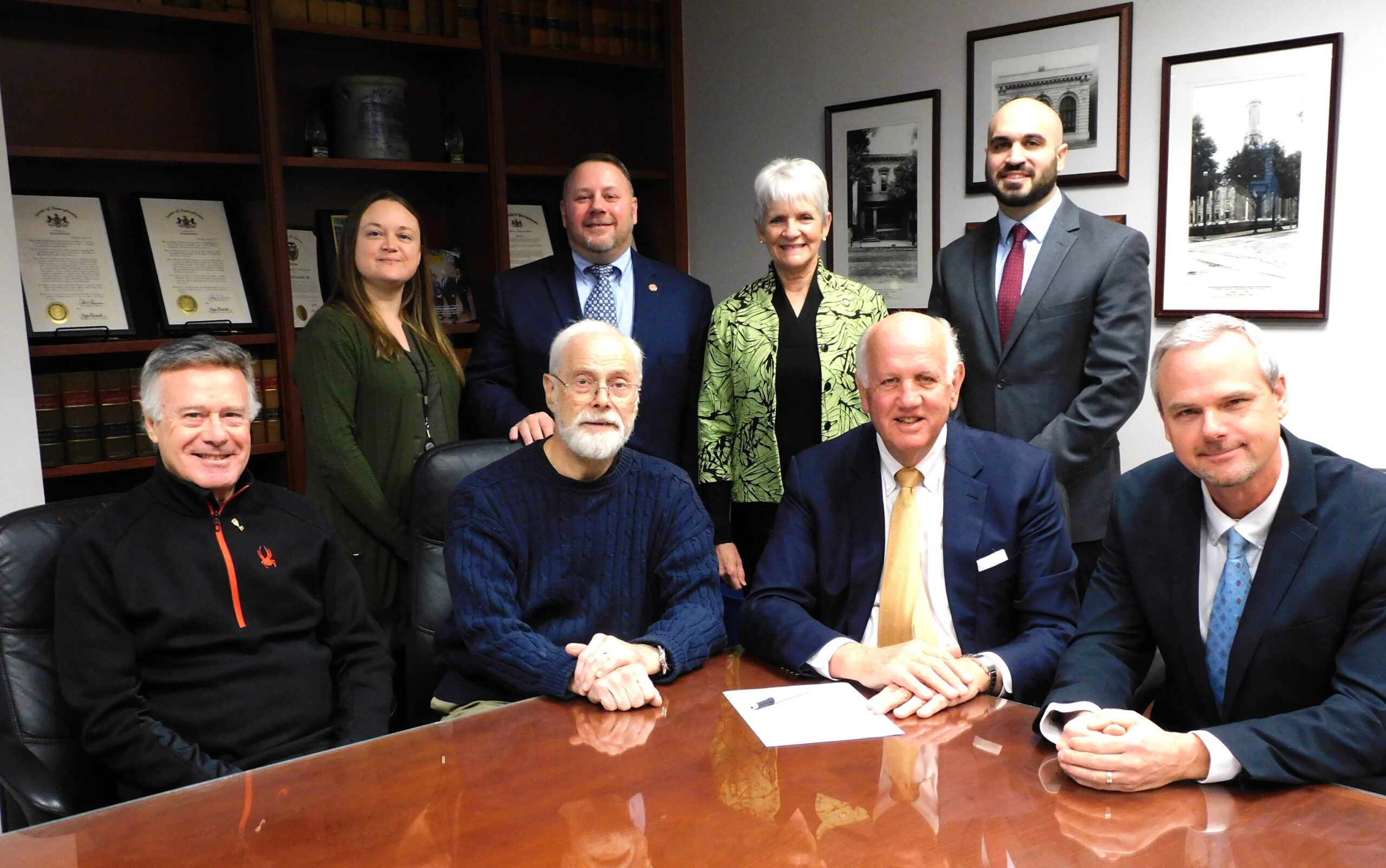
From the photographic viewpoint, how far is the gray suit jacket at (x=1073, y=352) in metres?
2.65

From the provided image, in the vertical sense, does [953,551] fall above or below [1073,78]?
below

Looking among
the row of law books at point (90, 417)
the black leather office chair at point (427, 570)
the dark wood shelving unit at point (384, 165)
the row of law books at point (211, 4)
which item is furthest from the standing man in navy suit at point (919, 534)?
the row of law books at point (211, 4)

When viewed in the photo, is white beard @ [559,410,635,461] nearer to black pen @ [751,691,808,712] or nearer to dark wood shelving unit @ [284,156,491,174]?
black pen @ [751,691,808,712]

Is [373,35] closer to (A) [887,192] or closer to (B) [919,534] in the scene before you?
(A) [887,192]

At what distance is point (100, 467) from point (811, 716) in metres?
2.72

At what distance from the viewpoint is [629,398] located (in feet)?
7.54

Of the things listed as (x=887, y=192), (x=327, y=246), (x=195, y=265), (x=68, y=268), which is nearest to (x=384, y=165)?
(x=327, y=246)

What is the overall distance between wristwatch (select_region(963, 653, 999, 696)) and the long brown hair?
173 centimetres

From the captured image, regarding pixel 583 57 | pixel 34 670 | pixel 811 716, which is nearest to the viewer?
pixel 811 716

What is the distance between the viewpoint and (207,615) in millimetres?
2031

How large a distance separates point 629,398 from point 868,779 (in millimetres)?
1011

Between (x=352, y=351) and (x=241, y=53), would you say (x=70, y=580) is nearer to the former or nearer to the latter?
(x=352, y=351)

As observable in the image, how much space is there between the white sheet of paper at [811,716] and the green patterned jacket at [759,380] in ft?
3.44

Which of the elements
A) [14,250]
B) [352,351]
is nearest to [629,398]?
[352,351]
